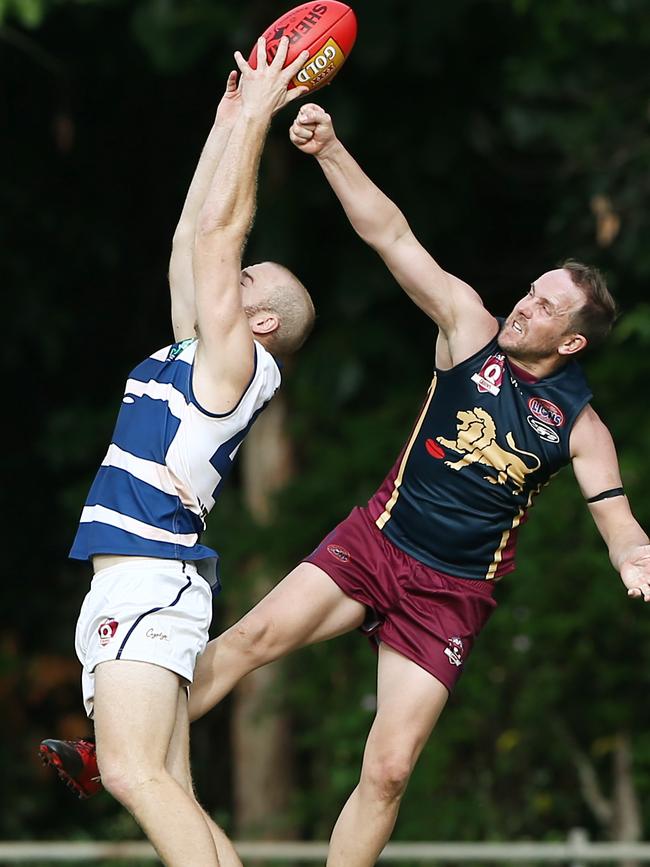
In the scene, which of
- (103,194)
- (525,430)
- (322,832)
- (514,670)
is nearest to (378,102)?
(103,194)

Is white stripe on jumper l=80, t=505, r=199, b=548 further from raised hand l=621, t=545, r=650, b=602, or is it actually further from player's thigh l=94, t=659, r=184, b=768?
raised hand l=621, t=545, r=650, b=602

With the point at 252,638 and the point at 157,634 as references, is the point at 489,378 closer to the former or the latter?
the point at 252,638

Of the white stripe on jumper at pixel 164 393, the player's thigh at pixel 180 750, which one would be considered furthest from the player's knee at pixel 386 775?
the white stripe on jumper at pixel 164 393

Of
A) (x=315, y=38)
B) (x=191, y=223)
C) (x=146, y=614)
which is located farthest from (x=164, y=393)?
(x=315, y=38)

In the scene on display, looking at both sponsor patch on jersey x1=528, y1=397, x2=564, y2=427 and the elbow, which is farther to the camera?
sponsor patch on jersey x1=528, y1=397, x2=564, y2=427

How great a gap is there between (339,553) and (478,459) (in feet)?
1.92

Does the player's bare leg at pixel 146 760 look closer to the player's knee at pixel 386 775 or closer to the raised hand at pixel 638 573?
the player's knee at pixel 386 775

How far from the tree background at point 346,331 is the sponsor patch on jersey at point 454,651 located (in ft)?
11.5

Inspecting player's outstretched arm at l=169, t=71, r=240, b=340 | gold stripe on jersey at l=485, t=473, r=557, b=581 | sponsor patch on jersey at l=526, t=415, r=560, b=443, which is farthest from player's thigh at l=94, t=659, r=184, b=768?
sponsor patch on jersey at l=526, t=415, r=560, b=443

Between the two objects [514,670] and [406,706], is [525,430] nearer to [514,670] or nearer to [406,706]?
[406,706]

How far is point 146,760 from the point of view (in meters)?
4.49

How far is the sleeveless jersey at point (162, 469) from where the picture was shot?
186 inches

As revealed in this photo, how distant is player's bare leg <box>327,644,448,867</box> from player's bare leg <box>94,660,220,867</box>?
33.2 inches

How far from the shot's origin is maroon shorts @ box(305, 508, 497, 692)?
5.33 metres
